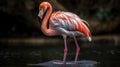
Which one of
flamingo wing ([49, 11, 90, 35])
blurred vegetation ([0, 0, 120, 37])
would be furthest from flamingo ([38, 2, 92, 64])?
blurred vegetation ([0, 0, 120, 37])

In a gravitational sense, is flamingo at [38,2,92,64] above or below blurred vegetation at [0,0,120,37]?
below

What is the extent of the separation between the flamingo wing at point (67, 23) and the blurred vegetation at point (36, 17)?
8.29 m

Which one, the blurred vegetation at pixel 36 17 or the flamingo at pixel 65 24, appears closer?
the flamingo at pixel 65 24

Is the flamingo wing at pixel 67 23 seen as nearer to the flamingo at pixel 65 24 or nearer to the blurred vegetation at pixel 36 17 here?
the flamingo at pixel 65 24

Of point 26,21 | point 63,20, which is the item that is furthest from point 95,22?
point 63,20

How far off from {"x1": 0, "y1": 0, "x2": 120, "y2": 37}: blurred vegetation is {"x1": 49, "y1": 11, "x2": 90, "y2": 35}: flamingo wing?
829cm

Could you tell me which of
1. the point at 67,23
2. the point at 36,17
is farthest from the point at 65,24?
the point at 36,17

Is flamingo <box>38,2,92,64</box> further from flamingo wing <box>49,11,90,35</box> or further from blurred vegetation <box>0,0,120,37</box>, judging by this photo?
blurred vegetation <box>0,0,120,37</box>

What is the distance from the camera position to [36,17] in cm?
1855

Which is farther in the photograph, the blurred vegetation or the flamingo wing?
the blurred vegetation

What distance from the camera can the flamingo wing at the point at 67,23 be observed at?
8.80 m

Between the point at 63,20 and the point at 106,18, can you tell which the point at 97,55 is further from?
the point at 106,18

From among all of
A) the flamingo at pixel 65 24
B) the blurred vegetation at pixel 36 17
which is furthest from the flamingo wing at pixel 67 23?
the blurred vegetation at pixel 36 17

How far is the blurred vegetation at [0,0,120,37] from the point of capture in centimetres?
1820
